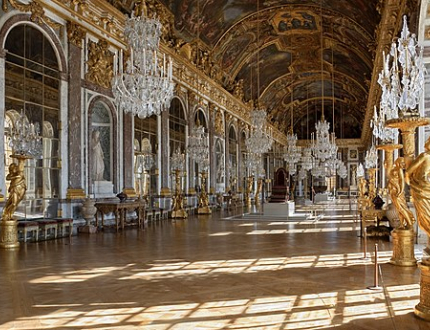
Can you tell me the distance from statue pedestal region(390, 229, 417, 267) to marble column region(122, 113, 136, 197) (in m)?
8.88

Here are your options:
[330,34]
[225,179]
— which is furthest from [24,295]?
[330,34]

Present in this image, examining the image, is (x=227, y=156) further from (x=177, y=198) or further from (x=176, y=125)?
(x=177, y=198)

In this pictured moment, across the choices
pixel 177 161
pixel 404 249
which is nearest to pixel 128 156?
pixel 177 161

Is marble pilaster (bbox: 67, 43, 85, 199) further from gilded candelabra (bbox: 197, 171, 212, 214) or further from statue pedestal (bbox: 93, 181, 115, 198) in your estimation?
gilded candelabra (bbox: 197, 171, 212, 214)

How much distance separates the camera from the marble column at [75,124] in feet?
37.7

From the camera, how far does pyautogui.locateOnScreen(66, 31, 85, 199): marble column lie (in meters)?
11.5

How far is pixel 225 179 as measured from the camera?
25594 millimetres

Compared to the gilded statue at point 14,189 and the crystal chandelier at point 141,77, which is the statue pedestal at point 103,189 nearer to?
the gilded statue at point 14,189

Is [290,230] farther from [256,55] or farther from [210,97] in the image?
[256,55]

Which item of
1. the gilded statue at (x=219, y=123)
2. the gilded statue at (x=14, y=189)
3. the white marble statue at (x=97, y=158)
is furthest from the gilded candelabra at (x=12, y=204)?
the gilded statue at (x=219, y=123)

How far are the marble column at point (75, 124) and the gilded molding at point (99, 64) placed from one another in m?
0.48

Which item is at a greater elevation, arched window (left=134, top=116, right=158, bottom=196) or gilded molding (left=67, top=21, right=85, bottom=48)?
gilded molding (left=67, top=21, right=85, bottom=48)

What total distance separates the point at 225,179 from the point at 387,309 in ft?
69.7

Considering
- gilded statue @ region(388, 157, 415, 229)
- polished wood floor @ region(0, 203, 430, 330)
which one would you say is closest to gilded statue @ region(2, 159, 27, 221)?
polished wood floor @ region(0, 203, 430, 330)
